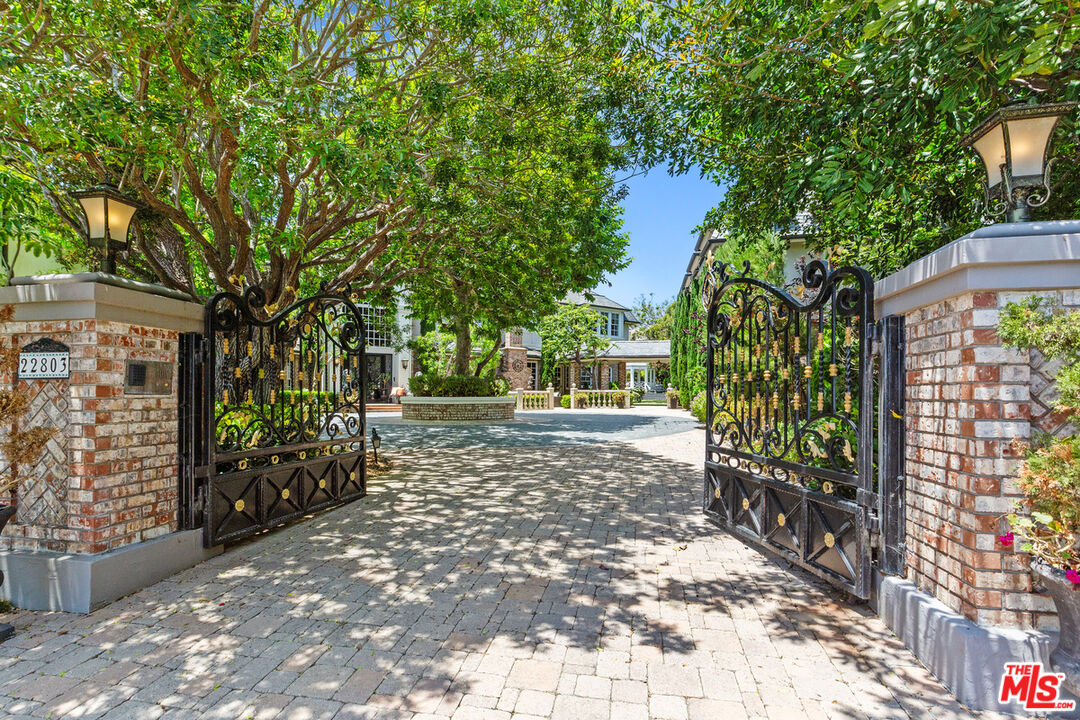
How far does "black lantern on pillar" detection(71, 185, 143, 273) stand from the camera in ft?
12.6

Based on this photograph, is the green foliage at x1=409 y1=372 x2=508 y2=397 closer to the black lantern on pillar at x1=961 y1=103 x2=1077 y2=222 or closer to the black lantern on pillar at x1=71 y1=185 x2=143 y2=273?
the black lantern on pillar at x1=71 y1=185 x2=143 y2=273

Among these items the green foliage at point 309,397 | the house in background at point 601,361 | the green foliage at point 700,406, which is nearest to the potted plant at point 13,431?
the green foliage at point 309,397

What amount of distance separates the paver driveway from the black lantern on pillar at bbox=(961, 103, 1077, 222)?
2559 millimetres

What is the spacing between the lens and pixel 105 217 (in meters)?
3.87

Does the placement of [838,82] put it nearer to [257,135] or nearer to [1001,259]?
[1001,259]

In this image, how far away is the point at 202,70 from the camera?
16.2 feet

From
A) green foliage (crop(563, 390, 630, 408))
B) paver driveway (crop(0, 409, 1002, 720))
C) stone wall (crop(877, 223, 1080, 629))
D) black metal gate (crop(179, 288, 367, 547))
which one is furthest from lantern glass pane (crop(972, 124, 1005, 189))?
green foliage (crop(563, 390, 630, 408))

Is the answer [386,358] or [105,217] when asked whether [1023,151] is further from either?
[386,358]

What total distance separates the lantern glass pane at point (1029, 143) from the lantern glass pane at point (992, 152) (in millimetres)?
58

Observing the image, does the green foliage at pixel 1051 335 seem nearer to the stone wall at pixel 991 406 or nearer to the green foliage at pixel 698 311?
the stone wall at pixel 991 406

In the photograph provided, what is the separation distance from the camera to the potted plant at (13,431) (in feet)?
11.4

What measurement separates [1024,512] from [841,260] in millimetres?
3558

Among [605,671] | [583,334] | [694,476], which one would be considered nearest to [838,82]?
[605,671]

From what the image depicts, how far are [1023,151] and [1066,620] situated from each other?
2.29 metres
